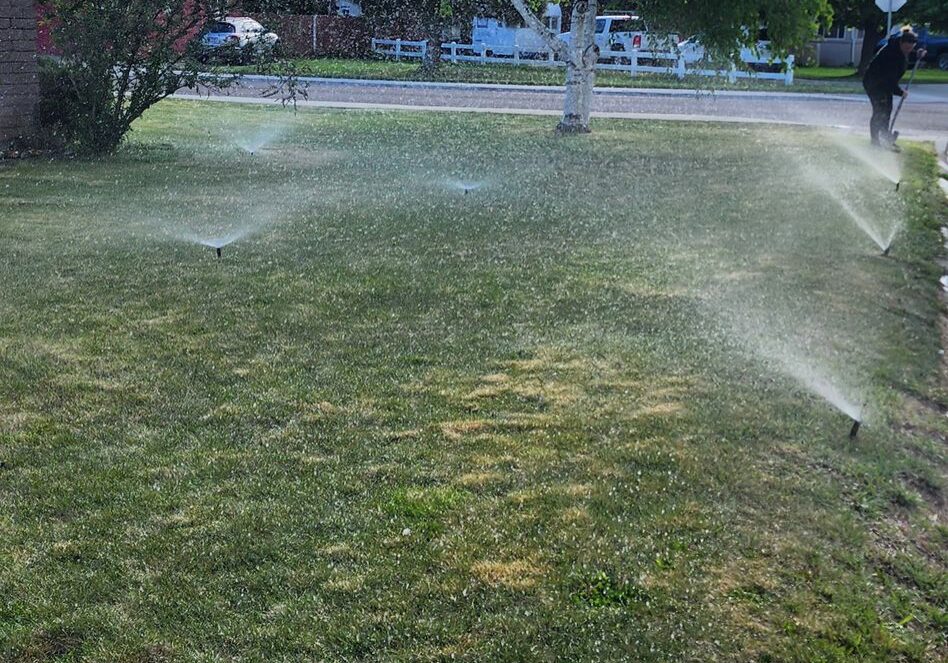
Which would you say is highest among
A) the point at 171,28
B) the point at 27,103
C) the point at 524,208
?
the point at 171,28

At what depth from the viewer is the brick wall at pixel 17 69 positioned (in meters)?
12.5

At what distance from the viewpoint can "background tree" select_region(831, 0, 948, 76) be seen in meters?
29.6

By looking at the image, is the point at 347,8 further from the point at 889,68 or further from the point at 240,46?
the point at 889,68

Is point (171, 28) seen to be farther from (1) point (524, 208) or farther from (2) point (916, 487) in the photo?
(2) point (916, 487)

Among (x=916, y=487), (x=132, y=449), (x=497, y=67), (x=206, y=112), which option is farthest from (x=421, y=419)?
(x=497, y=67)

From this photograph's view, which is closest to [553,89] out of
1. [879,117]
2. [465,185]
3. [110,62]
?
[879,117]

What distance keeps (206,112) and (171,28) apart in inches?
232

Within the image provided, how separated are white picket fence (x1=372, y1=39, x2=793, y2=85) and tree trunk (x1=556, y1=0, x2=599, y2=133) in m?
12.3

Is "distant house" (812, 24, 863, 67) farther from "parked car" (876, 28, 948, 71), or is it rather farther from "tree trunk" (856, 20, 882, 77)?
"tree trunk" (856, 20, 882, 77)

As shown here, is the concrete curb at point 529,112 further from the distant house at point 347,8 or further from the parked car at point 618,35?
the distant house at point 347,8

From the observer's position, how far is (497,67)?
33.4m

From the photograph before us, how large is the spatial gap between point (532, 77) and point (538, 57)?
26.0 ft

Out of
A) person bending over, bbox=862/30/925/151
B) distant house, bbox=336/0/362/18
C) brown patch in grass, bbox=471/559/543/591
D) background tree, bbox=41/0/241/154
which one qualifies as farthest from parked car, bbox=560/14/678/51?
brown patch in grass, bbox=471/559/543/591

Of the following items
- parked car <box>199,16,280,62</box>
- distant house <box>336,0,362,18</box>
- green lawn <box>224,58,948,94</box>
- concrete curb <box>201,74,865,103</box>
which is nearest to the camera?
parked car <box>199,16,280,62</box>
